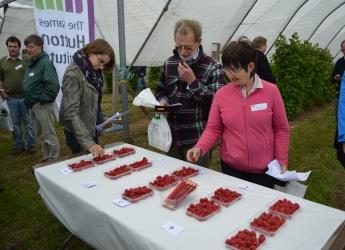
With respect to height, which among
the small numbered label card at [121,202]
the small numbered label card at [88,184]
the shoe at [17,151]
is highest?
the small numbered label card at [121,202]

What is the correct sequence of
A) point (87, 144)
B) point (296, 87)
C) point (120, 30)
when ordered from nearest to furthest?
point (87, 144), point (120, 30), point (296, 87)

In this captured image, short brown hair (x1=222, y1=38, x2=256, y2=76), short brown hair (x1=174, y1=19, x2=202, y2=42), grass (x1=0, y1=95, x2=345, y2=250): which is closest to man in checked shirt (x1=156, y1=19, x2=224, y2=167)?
short brown hair (x1=174, y1=19, x2=202, y2=42)

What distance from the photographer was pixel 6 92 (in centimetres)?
579

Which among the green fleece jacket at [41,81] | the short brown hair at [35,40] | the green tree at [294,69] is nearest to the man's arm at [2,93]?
the green fleece jacket at [41,81]

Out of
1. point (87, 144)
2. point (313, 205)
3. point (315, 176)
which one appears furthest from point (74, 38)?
point (315, 176)

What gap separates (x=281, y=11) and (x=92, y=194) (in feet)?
25.1

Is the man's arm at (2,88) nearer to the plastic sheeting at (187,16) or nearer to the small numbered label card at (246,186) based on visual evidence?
the plastic sheeting at (187,16)

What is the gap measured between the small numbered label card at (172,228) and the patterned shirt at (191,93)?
116 centimetres

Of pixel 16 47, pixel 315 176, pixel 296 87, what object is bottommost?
pixel 315 176

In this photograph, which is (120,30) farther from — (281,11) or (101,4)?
(281,11)

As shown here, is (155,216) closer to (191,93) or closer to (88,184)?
(88,184)

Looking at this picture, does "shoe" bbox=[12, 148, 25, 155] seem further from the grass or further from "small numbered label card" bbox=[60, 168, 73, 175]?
"small numbered label card" bbox=[60, 168, 73, 175]

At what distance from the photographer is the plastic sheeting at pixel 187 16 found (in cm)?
611

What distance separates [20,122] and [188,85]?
445 centimetres
